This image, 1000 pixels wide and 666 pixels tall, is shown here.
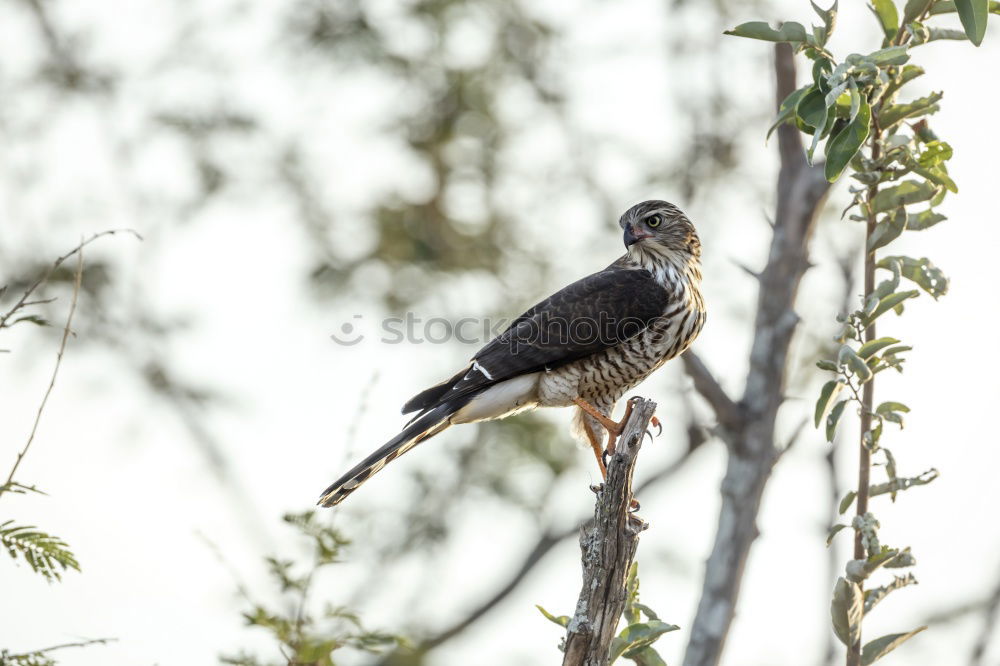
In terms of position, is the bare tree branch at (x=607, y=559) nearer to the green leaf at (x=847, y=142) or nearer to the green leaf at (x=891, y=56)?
the green leaf at (x=847, y=142)

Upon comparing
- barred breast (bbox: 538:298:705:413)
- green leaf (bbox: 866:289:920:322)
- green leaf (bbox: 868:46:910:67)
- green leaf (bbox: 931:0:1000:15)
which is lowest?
green leaf (bbox: 866:289:920:322)

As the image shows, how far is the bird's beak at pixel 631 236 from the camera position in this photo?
6391 mm

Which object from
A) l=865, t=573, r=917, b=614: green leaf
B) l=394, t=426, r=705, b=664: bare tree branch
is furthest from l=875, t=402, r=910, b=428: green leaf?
l=394, t=426, r=705, b=664: bare tree branch

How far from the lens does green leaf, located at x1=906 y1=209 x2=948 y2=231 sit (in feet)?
10.4

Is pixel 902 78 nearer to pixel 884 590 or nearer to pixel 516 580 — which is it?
pixel 884 590

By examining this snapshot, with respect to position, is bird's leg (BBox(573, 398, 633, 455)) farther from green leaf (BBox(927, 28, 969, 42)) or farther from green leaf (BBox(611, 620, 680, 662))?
green leaf (BBox(927, 28, 969, 42))

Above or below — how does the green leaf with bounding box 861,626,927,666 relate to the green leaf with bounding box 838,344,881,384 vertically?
below

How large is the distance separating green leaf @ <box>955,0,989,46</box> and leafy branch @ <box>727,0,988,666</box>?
173mm

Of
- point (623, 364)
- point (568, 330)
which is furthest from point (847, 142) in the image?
point (568, 330)

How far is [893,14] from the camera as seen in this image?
304 cm

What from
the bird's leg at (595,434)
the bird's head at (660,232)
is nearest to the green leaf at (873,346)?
the bird's leg at (595,434)

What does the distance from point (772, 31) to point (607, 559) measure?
1767mm

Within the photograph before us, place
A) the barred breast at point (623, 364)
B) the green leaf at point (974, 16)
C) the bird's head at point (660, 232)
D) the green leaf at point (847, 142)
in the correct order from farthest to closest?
the bird's head at point (660, 232) < the barred breast at point (623, 364) < the green leaf at point (847, 142) < the green leaf at point (974, 16)

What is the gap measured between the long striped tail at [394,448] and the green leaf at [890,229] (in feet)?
9.15
